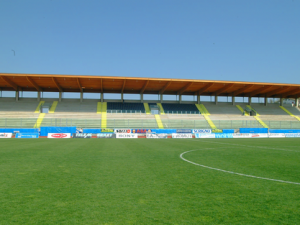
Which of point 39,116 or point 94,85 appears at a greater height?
point 94,85

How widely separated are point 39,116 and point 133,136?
2400 centimetres

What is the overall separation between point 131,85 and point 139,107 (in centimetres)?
575

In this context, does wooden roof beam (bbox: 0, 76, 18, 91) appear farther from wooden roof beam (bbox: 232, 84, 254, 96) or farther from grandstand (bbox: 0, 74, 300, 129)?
wooden roof beam (bbox: 232, 84, 254, 96)

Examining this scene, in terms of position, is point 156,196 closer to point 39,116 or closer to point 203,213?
point 203,213

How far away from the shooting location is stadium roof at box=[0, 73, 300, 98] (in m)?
47.0

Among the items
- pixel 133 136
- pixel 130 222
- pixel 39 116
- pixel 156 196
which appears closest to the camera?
pixel 130 222

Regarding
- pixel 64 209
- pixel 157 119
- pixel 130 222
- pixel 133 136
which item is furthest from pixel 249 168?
pixel 157 119

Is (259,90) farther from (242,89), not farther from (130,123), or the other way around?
(130,123)

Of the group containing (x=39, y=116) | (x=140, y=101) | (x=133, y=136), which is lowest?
(x=133, y=136)

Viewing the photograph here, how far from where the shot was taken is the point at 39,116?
47625 millimetres

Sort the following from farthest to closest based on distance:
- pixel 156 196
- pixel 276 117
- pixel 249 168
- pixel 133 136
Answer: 1. pixel 276 117
2. pixel 133 136
3. pixel 249 168
4. pixel 156 196

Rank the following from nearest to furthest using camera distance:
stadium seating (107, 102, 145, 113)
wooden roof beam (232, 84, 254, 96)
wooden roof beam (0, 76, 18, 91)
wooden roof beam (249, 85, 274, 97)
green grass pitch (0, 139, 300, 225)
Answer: green grass pitch (0, 139, 300, 225), wooden roof beam (0, 76, 18, 91), stadium seating (107, 102, 145, 113), wooden roof beam (232, 84, 254, 96), wooden roof beam (249, 85, 274, 97)

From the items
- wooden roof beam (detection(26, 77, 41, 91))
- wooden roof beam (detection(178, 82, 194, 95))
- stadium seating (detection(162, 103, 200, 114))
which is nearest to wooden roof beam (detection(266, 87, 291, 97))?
stadium seating (detection(162, 103, 200, 114))

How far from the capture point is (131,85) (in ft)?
172
